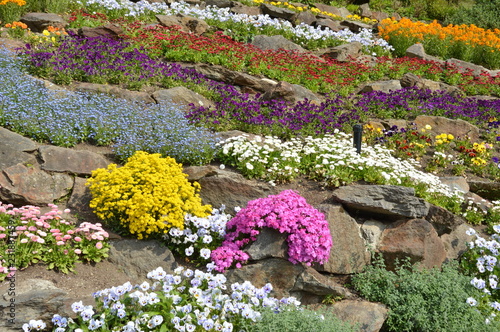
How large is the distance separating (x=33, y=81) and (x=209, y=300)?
5579mm

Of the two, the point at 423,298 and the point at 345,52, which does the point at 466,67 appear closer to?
the point at 345,52

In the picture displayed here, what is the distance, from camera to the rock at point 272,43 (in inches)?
535

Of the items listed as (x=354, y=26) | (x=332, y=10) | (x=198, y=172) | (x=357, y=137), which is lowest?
(x=332, y=10)

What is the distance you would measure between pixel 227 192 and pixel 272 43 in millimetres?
8312

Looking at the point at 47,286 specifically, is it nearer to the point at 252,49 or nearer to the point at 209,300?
the point at 209,300

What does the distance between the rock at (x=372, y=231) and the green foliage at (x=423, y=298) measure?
48cm

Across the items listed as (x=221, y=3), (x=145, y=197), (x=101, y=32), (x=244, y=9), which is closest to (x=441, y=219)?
(x=145, y=197)

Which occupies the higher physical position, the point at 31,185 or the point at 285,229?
the point at 285,229

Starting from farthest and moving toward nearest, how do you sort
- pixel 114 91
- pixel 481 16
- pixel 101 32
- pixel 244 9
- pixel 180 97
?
pixel 481 16
pixel 244 9
pixel 101 32
pixel 180 97
pixel 114 91

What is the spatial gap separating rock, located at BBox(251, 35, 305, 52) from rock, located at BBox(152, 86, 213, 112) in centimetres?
484

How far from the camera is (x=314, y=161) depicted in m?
7.41

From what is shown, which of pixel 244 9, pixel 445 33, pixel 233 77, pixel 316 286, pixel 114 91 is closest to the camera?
pixel 316 286

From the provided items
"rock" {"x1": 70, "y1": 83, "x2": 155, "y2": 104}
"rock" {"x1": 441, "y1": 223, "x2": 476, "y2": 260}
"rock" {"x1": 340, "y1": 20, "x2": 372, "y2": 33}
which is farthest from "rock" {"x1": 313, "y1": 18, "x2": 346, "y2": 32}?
"rock" {"x1": 441, "y1": 223, "x2": 476, "y2": 260}

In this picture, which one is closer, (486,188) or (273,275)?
(273,275)
